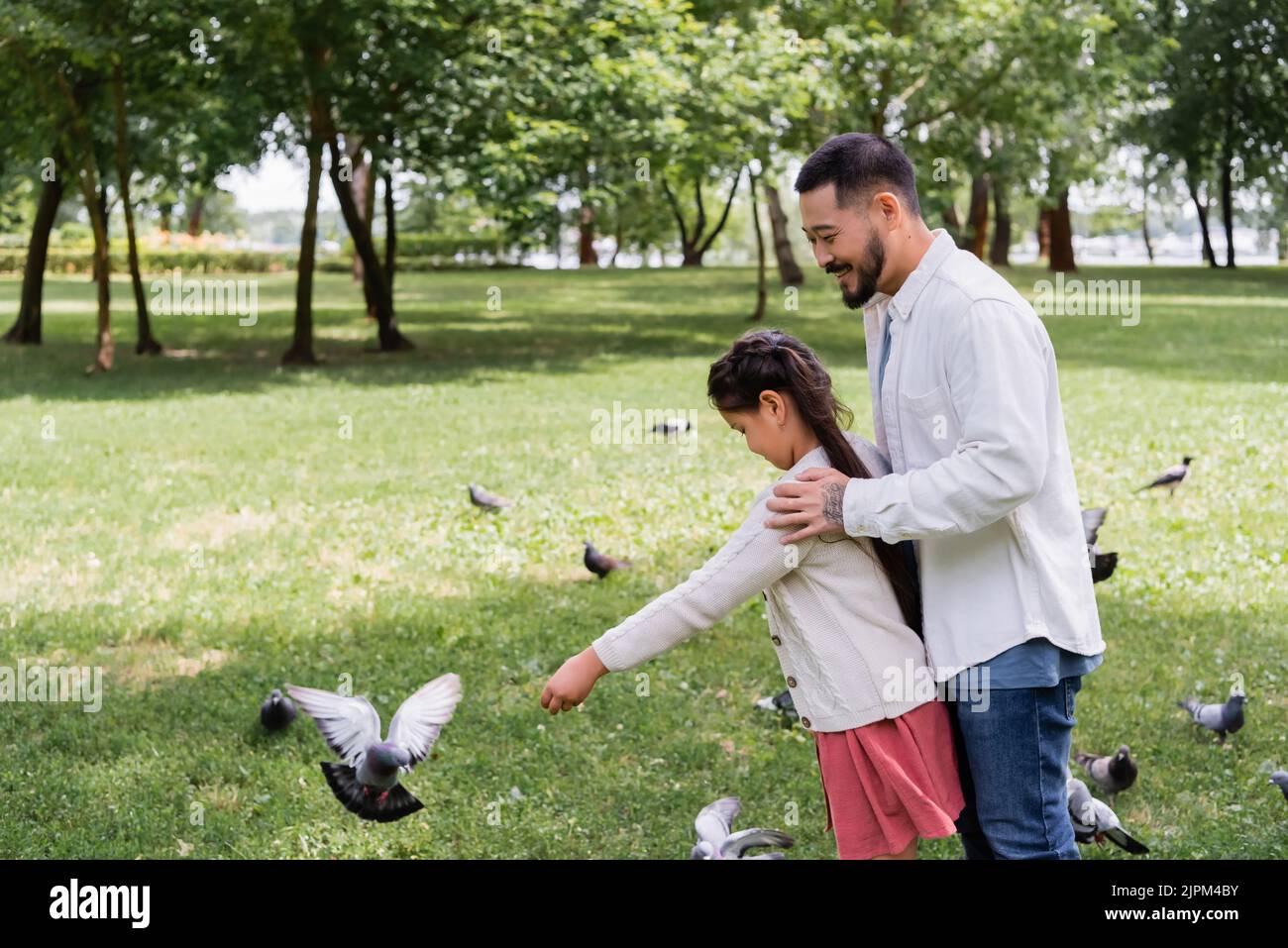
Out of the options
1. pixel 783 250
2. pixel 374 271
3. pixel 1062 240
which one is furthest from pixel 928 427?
pixel 1062 240

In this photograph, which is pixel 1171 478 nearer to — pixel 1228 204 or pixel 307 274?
pixel 307 274

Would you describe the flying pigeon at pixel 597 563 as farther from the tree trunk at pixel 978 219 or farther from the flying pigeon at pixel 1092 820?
the tree trunk at pixel 978 219

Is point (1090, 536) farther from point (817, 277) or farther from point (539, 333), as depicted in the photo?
point (817, 277)

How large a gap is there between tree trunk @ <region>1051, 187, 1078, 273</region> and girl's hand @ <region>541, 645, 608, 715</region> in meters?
36.4

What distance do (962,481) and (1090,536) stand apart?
500cm

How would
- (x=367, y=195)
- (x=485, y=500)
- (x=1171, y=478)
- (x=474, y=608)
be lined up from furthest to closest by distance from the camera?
(x=367, y=195)
(x=1171, y=478)
(x=485, y=500)
(x=474, y=608)

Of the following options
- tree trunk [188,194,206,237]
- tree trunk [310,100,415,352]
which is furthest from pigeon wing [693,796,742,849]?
tree trunk [188,194,206,237]

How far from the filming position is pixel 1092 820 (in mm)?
4508

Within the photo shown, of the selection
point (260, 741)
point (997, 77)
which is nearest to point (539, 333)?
point (997, 77)

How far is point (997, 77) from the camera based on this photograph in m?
23.2

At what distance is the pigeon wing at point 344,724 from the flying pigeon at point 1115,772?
2703 mm

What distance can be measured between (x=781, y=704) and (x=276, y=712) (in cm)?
213

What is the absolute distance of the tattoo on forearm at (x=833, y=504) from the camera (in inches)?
116

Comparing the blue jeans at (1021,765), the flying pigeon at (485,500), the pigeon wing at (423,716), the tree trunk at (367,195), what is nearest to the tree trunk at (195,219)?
the tree trunk at (367,195)
